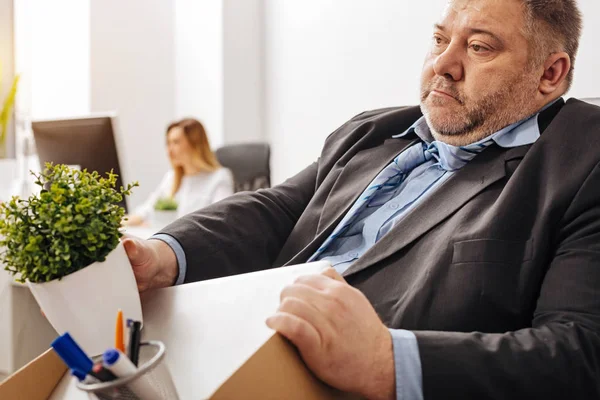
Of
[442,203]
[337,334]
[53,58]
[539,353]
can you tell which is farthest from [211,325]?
[53,58]

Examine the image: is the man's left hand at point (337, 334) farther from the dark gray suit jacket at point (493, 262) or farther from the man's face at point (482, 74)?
the man's face at point (482, 74)

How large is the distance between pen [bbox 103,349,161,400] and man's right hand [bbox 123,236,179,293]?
1.35 ft

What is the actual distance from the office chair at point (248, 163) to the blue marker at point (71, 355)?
3.03 m

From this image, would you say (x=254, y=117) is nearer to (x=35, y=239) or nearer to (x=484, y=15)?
(x=484, y=15)

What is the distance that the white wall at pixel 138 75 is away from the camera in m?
5.24

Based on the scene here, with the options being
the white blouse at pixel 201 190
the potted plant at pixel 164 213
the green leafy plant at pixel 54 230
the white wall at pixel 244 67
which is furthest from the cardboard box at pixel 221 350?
the white wall at pixel 244 67

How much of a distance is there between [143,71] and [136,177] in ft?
Result: 2.66

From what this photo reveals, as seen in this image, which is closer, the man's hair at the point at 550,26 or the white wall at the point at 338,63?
the man's hair at the point at 550,26

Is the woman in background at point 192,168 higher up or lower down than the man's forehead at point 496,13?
lower down

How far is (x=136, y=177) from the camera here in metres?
5.42

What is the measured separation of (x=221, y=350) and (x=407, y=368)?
232 mm

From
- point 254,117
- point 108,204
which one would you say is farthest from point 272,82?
point 108,204

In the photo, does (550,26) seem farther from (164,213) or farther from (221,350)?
(164,213)

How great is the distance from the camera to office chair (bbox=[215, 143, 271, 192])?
377 centimetres
